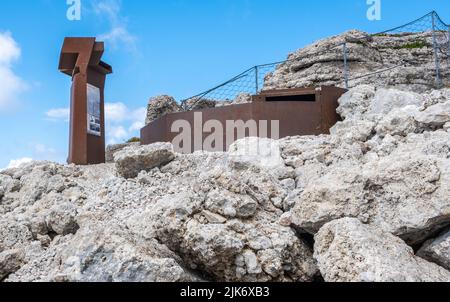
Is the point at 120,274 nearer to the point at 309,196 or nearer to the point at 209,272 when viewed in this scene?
the point at 209,272

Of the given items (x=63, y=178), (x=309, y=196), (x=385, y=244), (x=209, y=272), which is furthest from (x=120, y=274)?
(x=63, y=178)

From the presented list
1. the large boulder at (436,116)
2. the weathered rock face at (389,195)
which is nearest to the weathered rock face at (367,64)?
the large boulder at (436,116)

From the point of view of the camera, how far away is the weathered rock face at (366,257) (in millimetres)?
4172

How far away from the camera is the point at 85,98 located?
13281 mm

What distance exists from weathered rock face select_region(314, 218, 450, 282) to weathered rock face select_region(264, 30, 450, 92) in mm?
12341

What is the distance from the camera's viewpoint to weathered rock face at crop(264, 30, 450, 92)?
16500 mm

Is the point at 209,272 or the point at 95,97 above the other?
the point at 95,97

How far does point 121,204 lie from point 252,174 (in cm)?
219

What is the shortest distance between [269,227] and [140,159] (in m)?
3.59

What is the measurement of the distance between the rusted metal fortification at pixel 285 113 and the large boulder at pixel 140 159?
2551 millimetres

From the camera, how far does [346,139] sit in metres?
8.11

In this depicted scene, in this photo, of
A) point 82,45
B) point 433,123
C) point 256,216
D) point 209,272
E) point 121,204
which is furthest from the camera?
point 82,45

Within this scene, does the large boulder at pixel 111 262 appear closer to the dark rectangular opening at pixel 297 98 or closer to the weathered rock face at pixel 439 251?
the weathered rock face at pixel 439 251
